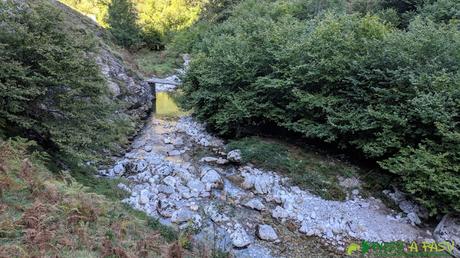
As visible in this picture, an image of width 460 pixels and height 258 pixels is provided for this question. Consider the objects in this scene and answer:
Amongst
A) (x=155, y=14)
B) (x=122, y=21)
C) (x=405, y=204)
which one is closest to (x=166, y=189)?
(x=405, y=204)

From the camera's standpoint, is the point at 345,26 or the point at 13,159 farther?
the point at 345,26

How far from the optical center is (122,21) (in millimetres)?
30094

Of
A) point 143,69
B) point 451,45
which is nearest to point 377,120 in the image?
point 451,45

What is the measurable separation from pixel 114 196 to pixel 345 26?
10453 millimetres

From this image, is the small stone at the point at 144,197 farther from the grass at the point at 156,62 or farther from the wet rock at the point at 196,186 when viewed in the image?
the grass at the point at 156,62

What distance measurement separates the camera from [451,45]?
9719mm

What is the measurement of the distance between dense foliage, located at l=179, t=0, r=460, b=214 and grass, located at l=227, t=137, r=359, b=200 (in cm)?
79

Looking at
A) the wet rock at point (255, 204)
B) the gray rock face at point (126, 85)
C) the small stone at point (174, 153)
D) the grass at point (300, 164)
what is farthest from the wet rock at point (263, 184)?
the gray rock face at point (126, 85)

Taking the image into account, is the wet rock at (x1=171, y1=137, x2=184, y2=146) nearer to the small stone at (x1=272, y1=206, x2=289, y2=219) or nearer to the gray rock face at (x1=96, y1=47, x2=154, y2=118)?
the gray rock face at (x1=96, y1=47, x2=154, y2=118)

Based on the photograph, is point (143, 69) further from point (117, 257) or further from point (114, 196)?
point (117, 257)

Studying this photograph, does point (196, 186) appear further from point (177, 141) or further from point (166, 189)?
point (177, 141)

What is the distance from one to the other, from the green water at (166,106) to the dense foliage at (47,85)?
363 inches

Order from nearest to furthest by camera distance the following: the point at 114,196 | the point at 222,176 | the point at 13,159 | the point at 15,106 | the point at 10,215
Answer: the point at 10,215 → the point at 13,159 → the point at 15,106 → the point at 114,196 → the point at 222,176

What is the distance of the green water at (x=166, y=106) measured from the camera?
1875 cm
